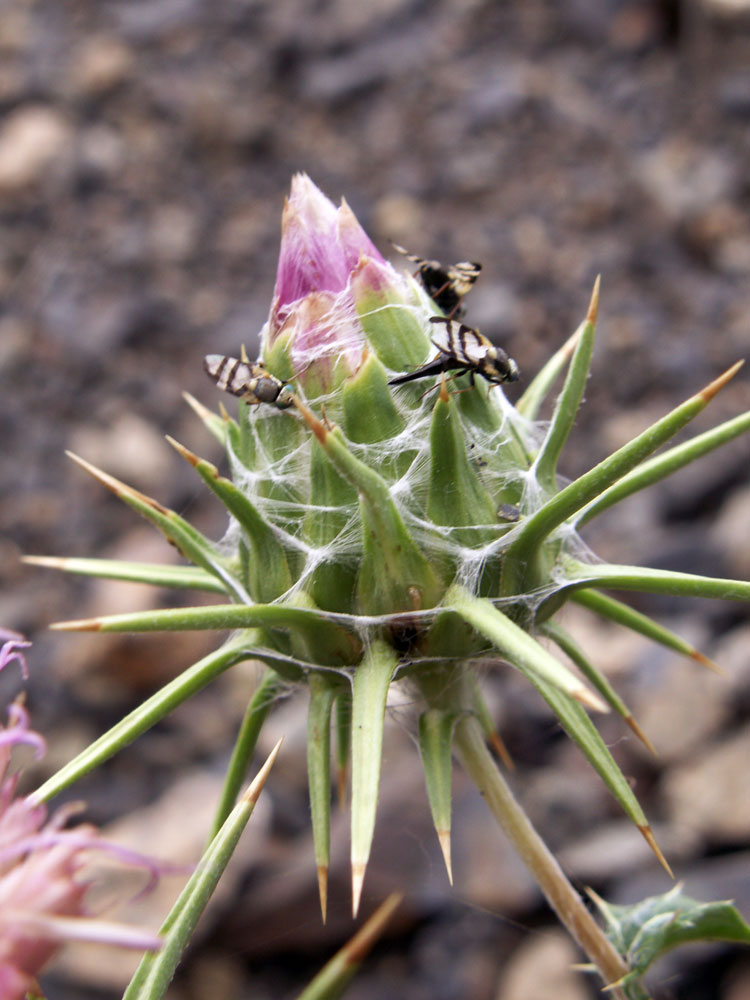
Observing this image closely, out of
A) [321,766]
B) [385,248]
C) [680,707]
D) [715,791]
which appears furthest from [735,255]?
[321,766]

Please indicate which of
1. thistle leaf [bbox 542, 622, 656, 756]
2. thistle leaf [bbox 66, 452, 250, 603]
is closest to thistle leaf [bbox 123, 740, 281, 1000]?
thistle leaf [bbox 66, 452, 250, 603]

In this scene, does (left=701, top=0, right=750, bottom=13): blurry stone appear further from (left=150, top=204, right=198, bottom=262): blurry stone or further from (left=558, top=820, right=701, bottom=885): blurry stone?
(left=558, top=820, right=701, bottom=885): blurry stone

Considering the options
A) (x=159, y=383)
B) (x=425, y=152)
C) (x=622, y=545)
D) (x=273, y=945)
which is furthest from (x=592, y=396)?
(x=273, y=945)

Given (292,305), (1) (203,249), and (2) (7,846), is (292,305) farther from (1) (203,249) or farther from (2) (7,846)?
(1) (203,249)

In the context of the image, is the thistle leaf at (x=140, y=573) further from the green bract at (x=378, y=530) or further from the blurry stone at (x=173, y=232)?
the blurry stone at (x=173, y=232)

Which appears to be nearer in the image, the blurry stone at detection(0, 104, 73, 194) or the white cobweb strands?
the white cobweb strands

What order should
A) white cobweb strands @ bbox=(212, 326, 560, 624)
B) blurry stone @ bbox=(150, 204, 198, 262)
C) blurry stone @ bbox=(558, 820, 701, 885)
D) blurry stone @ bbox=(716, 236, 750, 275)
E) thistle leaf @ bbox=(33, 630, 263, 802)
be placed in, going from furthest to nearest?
1. blurry stone @ bbox=(150, 204, 198, 262)
2. blurry stone @ bbox=(716, 236, 750, 275)
3. blurry stone @ bbox=(558, 820, 701, 885)
4. white cobweb strands @ bbox=(212, 326, 560, 624)
5. thistle leaf @ bbox=(33, 630, 263, 802)
